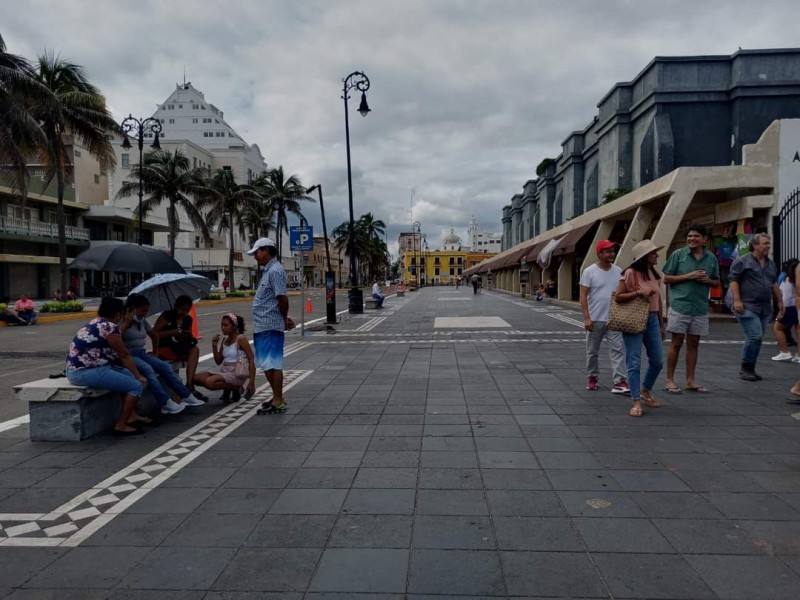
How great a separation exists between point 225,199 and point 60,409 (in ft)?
137

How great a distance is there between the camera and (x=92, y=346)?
16.9 feet

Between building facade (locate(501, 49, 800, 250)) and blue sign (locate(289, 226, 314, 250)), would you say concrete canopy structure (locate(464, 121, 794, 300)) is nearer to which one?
blue sign (locate(289, 226, 314, 250))

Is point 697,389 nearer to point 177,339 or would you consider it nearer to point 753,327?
point 753,327

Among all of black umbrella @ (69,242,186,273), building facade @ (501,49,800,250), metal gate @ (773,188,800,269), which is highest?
building facade @ (501,49,800,250)

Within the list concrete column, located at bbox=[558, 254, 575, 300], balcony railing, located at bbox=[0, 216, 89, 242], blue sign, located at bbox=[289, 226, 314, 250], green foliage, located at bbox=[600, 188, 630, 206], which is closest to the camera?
blue sign, located at bbox=[289, 226, 314, 250]

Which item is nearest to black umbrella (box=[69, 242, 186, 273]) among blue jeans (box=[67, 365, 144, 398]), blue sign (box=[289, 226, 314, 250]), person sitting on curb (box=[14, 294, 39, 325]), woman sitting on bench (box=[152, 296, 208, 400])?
woman sitting on bench (box=[152, 296, 208, 400])

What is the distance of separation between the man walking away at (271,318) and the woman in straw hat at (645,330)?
11.5 feet

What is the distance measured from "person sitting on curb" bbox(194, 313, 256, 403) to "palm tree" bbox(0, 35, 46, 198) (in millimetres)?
15379

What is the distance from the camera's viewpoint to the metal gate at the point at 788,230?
43.8 feet

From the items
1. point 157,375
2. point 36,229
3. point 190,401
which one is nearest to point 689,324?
point 190,401

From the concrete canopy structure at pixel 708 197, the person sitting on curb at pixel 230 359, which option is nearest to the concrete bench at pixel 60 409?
the person sitting on curb at pixel 230 359

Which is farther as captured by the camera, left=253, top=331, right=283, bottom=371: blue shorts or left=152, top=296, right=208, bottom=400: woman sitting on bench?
left=152, top=296, right=208, bottom=400: woman sitting on bench

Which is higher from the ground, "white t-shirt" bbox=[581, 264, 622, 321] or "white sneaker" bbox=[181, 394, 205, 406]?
"white t-shirt" bbox=[581, 264, 622, 321]

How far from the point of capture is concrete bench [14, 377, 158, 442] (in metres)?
5.11
